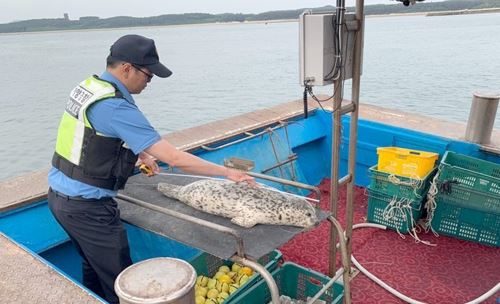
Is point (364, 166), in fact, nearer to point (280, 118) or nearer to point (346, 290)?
point (280, 118)

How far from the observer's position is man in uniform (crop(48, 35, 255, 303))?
231cm

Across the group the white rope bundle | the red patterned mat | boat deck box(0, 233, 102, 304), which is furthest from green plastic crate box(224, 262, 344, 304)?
the white rope bundle

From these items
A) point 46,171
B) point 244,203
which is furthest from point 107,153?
point 46,171

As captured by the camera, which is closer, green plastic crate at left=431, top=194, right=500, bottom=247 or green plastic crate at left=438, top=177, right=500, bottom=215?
green plastic crate at left=438, top=177, right=500, bottom=215

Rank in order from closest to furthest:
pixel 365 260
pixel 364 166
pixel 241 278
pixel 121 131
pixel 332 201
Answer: pixel 121 131 < pixel 332 201 < pixel 241 278 < pixel 365 260 < pixel 364 166

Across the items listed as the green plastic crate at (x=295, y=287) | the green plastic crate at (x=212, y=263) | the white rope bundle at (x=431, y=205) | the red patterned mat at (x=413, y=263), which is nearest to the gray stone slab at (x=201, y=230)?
the green plastic crate at (x=295, y=287)

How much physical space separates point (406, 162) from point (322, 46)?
212 centimetres

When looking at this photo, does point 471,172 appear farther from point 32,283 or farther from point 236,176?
point 32,283

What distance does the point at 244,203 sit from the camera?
264cm

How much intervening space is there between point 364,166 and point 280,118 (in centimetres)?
127

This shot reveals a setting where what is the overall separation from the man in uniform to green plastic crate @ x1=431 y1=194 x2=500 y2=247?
2.72 meters

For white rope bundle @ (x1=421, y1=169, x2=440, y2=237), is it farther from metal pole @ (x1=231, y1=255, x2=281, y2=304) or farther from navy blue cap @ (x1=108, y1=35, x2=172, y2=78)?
navy blue cap @ (x1=108, y1=35, x2=172, y2=78)

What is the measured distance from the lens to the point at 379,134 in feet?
16.8

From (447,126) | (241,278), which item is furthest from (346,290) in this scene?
(447,126)
